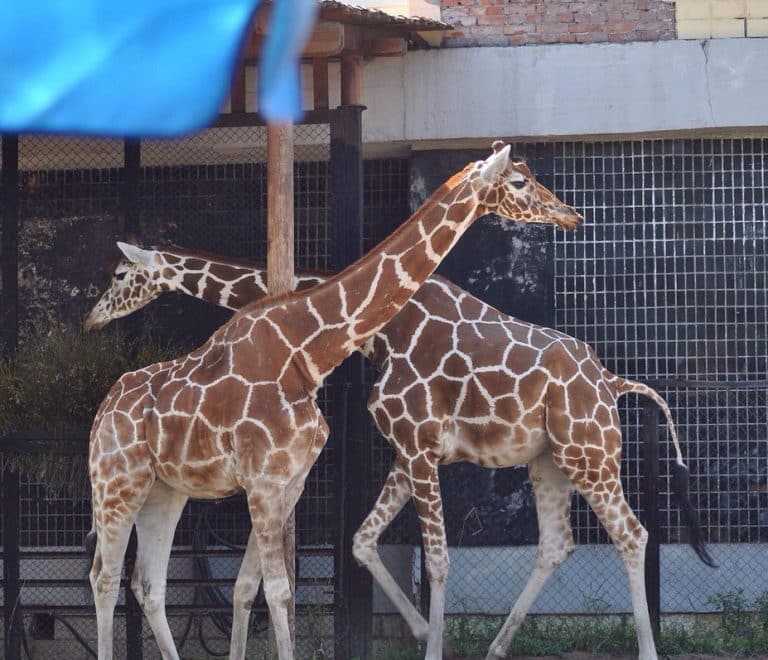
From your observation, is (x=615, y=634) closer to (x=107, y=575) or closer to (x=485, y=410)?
(x=485, y=410)

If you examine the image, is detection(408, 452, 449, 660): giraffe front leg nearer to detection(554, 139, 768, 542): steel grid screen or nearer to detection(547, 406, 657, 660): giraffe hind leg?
detection(547, 406, 657, 660): giraffe hind leg

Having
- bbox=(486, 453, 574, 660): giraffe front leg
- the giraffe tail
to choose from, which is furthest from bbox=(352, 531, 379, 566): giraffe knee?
the giraffe tail

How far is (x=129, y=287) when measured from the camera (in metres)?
7.58

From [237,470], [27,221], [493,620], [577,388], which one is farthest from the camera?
[27,221]

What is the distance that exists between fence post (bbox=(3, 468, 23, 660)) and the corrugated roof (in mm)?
3379

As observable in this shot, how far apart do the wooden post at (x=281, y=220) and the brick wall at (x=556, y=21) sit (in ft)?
7.17

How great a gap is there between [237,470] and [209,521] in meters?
2.41

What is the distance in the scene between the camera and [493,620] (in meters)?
8.14

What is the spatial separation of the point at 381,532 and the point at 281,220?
6.50ft

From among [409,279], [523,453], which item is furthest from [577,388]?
[409,279]

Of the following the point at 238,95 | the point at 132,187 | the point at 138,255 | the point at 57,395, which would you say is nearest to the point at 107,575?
the point at 57,395

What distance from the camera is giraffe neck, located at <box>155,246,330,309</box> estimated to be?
7.40 metres

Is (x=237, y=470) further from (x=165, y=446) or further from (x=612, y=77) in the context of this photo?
(x=612, y=77)

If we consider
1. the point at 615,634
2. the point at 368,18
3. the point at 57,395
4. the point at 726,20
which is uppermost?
the point at 726,20
